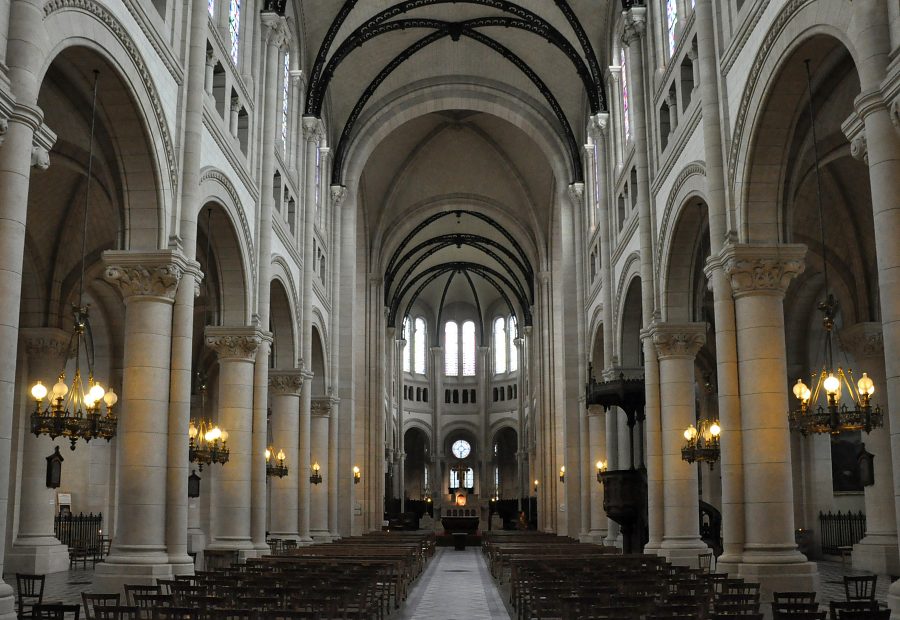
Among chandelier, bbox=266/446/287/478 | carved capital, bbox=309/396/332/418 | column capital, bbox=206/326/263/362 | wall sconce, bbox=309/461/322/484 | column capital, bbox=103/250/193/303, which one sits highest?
column capital, bbox=103/250/193/303

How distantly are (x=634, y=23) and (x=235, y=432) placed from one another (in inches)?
600

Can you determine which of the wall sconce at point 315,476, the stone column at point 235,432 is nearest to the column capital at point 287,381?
the wall sconce at point 315,476

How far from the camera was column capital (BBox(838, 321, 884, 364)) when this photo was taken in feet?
84.2

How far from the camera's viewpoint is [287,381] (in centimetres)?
2973

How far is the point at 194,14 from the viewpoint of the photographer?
1922 cm

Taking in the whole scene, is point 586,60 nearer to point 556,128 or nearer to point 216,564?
point 556,128

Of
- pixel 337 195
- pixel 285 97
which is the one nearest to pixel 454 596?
pixel 285 97

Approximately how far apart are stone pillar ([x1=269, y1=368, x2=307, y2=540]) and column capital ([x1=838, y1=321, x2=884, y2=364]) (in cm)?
1586

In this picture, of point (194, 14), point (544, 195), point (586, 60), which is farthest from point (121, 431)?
point (544, 195)

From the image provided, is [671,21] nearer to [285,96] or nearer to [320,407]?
[285,96]

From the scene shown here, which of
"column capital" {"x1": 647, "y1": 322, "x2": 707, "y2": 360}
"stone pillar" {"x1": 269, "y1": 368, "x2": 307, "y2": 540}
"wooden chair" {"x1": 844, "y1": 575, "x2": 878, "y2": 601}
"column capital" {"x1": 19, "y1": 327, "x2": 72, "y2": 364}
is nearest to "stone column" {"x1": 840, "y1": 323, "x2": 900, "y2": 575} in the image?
"column capital" {"x1": 647, "y1": 322, "x2": 707, "y2": 360}

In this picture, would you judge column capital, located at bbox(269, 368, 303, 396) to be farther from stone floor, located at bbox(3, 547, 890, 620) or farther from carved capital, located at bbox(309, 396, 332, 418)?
stone floor, located at bbox(3, 547, 890, 620)

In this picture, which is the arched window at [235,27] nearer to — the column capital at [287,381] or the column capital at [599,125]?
the column capital at [287,381]

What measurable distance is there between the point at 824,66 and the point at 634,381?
1022cm
